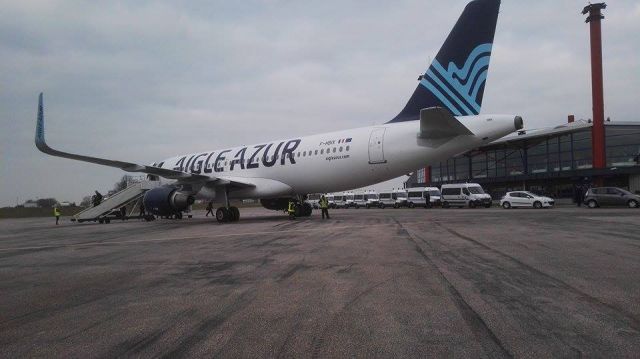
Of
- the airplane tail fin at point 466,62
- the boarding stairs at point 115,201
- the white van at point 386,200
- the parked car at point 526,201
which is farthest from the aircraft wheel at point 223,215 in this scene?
the white van at point 386,200

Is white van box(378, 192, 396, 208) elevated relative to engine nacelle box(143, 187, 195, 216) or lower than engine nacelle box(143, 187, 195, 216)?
lower

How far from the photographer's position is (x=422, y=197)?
4188 centimetres

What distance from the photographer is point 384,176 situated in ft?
55.9

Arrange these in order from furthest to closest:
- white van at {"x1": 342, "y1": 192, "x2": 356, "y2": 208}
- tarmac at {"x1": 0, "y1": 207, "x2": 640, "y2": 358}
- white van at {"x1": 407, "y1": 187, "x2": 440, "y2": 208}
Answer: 1. white van at {"x1": 342, "y1": 192, "x2": 356, "y2": 208}
2. white van at {"x1": 407, "y1": 187, "x2": 440, "y2": 208}
3. tarmac at {"x1": 0, "y1": 207, "x2": 640, "y2": 358}

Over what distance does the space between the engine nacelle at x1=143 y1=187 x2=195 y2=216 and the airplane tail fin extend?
12337mm

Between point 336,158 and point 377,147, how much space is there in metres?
2.06

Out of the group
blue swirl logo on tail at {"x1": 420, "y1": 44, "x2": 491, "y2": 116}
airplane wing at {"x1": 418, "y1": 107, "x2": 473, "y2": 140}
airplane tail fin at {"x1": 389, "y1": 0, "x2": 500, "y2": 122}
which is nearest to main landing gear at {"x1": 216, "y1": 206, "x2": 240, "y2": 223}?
airplane wing at {"x1": 418, "y1": 107, "x2": 473, "y2": 140}

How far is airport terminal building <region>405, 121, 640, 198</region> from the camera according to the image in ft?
140

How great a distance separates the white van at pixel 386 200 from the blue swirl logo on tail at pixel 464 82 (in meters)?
31.4

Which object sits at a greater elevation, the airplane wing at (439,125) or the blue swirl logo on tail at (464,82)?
the blue swirl logo on tail at (464,82)

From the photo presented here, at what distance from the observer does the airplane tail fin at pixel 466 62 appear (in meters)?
14.7

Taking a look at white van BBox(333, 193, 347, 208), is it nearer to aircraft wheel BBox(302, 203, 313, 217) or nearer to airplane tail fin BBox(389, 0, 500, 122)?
aircraft wheel BBox(302, 203, 313, 217)

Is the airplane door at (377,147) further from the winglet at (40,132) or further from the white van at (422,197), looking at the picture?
the white van at (422,197)

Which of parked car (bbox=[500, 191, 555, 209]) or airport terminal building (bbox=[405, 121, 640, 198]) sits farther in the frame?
airport terminal building (bbox=[405, 121, 640, 198])
